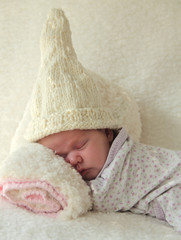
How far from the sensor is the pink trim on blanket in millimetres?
733

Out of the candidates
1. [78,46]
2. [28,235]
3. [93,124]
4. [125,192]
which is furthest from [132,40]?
[28,235]

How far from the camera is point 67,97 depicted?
903 millimetres

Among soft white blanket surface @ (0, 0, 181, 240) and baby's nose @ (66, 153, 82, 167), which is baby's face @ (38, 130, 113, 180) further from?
soft white blanket surface @ (0, 0, 181, 240)

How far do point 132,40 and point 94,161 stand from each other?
555 millimetres

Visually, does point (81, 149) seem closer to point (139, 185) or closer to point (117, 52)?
point (139, 185)

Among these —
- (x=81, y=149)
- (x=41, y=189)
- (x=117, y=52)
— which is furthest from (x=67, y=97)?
(x=117, y=52)

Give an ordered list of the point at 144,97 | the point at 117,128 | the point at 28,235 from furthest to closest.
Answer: the point at 144,97, the point at 117,128, the point at 28,235

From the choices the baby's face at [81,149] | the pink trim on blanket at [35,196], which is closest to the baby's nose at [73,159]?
the baby's face at [81,149]

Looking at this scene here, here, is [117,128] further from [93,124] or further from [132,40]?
[132,40]

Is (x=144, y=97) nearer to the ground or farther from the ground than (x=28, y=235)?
farther from the ground

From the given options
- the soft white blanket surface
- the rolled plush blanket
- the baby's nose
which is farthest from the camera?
the soft white blanket surface

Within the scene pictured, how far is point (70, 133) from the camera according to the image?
2.89 feet

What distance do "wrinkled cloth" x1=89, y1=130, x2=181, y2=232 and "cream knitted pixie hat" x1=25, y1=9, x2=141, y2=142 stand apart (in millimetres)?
126

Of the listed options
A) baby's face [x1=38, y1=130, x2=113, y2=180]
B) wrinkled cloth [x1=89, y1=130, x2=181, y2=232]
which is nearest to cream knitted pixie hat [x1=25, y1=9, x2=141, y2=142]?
baby's face [x1=38, y1=130, x2=113, y2=180]
